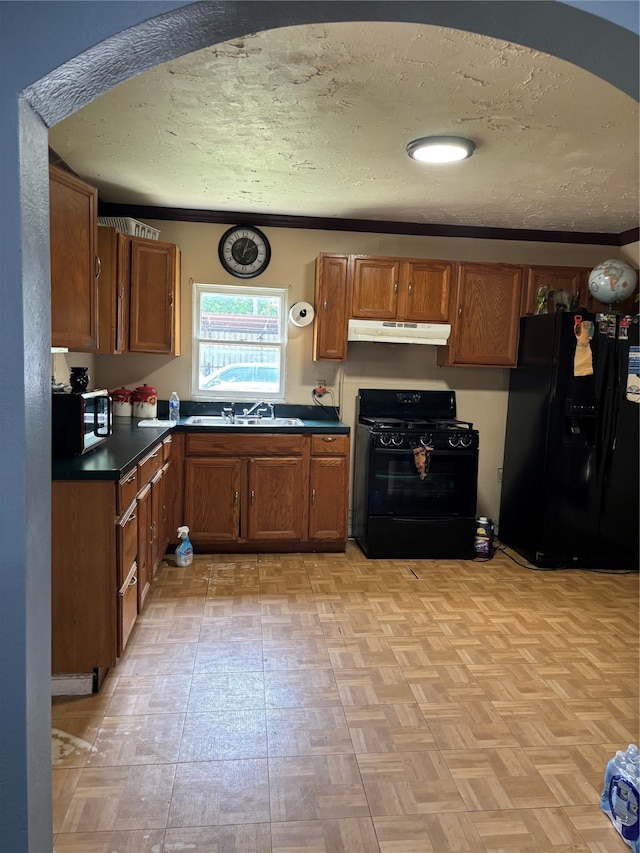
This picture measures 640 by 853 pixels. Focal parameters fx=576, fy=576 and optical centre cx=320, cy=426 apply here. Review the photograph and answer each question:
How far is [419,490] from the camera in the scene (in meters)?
3.98

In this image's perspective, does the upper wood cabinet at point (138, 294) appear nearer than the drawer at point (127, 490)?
No

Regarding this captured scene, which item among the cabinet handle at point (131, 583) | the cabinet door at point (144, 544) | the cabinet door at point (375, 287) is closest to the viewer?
the cabinet handle at point (131, 583)

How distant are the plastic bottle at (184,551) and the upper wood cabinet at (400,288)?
1860mm

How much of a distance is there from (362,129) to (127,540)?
6.74 ft

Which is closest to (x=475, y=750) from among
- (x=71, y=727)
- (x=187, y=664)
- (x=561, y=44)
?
(x=187, y=664)

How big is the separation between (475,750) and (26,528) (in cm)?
175

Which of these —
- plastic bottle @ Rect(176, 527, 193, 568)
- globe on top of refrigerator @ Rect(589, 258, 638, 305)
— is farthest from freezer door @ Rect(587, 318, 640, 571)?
plastic bottle @ Rect(176, 527, 193, 568)

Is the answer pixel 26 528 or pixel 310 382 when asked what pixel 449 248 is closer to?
pixel 310 382

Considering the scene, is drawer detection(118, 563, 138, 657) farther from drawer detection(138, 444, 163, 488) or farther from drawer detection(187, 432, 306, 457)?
drawer detection(187, 432, 306, 457)

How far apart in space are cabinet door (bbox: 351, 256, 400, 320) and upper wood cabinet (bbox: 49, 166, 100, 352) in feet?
6.12

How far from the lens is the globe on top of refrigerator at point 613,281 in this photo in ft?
12.5

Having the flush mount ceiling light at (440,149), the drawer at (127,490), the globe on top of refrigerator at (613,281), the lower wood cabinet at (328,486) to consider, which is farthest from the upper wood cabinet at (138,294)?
the globe on top of refrigerator at (613,281)

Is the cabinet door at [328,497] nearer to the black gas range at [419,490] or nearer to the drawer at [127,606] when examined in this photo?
the black gas range at [419,490]

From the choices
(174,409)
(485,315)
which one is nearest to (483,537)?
(485,315)
